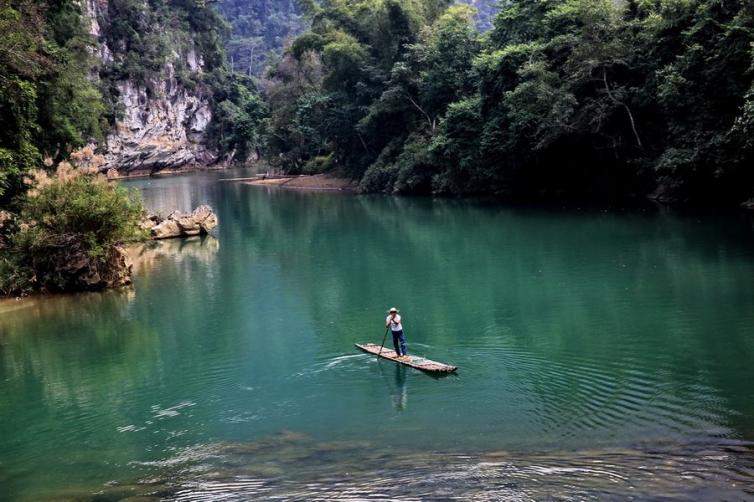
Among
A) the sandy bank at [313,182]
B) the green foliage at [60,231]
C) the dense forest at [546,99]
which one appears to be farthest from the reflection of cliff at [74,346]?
the sandy bank at [313,182]

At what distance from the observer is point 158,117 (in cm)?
9456

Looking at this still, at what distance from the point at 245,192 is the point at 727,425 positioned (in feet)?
176

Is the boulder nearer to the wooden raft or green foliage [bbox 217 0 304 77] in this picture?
the wooden raft

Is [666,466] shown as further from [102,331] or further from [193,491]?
[102,331]

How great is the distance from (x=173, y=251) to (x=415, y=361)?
20534 millimetres

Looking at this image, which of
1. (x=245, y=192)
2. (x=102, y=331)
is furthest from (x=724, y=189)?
(x=245, y=192)

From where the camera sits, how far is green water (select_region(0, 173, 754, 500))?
30.2 feet

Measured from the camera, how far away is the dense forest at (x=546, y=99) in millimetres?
27391

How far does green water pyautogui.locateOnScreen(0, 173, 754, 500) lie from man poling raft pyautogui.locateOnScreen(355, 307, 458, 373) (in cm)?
22

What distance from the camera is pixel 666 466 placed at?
28.2ft

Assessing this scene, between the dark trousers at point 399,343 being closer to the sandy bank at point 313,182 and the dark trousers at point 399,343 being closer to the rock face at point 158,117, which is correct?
the sandy bank at point 313,182

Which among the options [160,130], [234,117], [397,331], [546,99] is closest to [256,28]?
[234,117]

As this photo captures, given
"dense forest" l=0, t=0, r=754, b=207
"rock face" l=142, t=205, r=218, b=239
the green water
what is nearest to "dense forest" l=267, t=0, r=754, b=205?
"dense forest" l=0, t=0, r=754, b=207

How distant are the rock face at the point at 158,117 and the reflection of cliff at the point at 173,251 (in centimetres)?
5317
